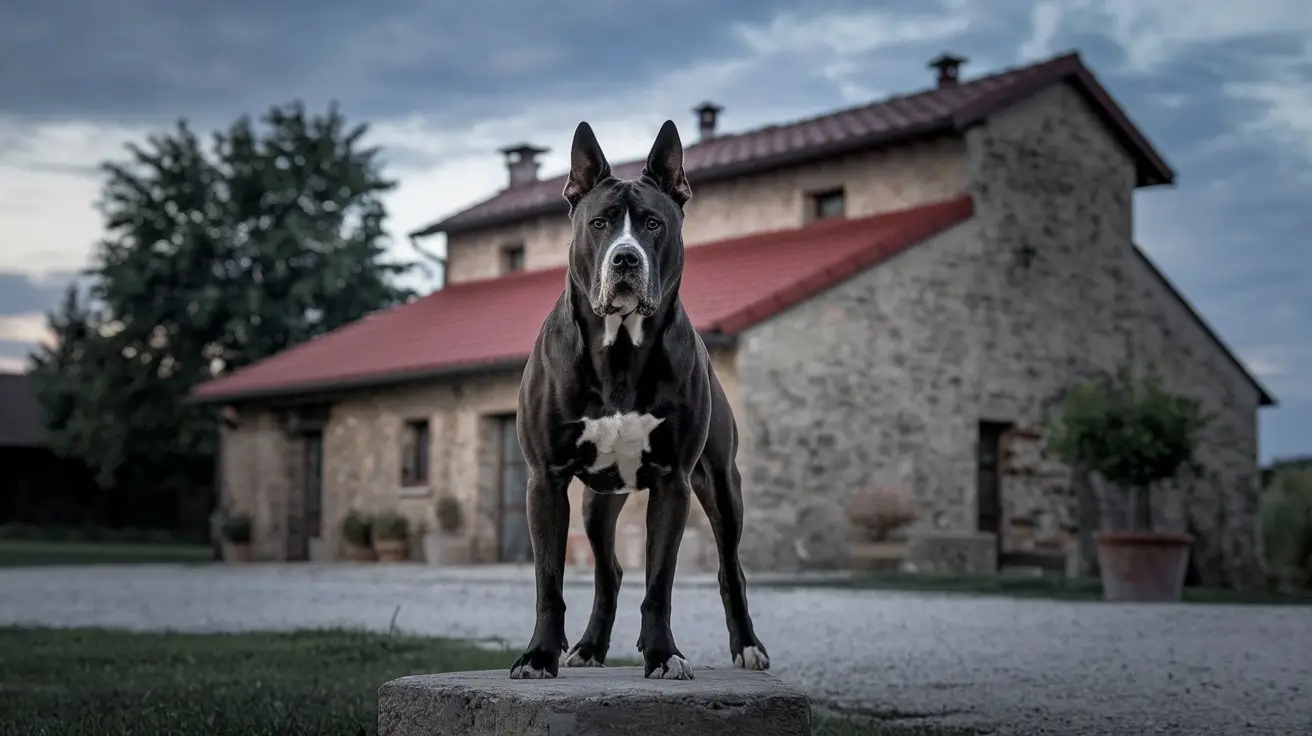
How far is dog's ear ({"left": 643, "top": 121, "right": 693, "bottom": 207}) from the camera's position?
3.97 metres

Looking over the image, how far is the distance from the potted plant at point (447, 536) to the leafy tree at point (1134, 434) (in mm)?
8985

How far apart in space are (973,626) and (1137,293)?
1324 centimetres

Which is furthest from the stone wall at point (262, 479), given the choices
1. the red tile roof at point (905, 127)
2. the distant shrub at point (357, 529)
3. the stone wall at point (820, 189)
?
the red tile roof at point (905, 127)

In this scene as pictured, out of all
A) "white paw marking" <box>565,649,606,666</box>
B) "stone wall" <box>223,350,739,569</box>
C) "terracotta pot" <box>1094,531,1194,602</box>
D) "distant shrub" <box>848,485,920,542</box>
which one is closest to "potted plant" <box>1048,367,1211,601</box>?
"terracotta pot" <box>1094,531,1194,602</box>

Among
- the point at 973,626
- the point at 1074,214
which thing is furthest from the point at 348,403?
the point at 973,626

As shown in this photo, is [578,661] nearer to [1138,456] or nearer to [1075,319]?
[1138,456]

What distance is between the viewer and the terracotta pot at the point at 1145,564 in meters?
12.9

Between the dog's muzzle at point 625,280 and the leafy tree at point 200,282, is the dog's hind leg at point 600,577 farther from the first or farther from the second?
the leafy tree at point 200,282

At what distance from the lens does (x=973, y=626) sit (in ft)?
32.2

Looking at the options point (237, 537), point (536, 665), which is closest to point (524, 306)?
point (237, 537)

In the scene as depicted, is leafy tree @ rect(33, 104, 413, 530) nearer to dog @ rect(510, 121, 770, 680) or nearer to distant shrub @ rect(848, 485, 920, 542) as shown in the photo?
distant shrub @ rect(848, 485, 920, 542)

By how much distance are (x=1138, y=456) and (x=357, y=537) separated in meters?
12.5

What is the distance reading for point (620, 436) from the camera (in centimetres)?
388

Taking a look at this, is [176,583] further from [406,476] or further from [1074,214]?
[1074,214]
